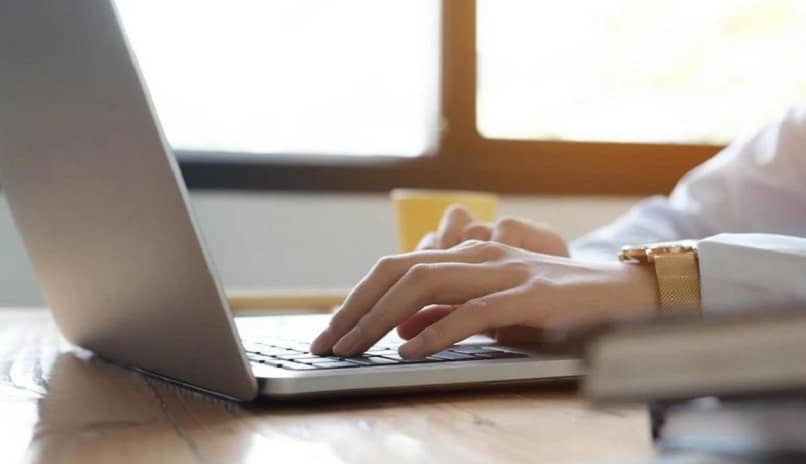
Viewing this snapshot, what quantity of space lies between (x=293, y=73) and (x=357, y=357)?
141cm

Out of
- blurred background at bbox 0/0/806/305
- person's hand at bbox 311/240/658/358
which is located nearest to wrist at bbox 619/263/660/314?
person's hand at bbox 311/240/658/358

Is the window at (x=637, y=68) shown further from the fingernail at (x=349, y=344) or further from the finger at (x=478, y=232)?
the fingernail at (x=349, y=344)

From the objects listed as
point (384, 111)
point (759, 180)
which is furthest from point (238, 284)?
point (759, 180)

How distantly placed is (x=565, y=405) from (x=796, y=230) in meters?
0.82

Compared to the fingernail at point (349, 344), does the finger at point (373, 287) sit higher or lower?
higher

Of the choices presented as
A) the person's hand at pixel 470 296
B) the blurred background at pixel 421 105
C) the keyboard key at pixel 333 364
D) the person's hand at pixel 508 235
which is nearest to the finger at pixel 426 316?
the person's hand at pixel 470 296

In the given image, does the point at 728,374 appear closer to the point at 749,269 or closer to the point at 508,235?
the point at 749,269

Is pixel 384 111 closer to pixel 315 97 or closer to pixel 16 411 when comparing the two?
pixel 315 97

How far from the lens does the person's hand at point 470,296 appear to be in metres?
0.52

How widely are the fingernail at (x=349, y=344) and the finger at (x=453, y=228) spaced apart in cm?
33

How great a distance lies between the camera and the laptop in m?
0.43

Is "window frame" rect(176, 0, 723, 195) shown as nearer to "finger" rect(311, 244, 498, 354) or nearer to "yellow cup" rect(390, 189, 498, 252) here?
"yellow cup" rect(390, 189, 498, 252)

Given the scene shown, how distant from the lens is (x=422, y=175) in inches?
76.9

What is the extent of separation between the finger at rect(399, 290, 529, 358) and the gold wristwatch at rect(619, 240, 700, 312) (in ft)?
0.35
